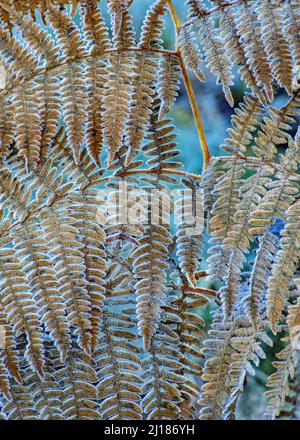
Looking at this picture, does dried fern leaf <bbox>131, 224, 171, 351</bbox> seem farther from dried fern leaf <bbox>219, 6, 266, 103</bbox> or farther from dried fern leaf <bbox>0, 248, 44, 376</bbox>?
dried fern leaf <bbox>219, 6, 266, 103</bbox>

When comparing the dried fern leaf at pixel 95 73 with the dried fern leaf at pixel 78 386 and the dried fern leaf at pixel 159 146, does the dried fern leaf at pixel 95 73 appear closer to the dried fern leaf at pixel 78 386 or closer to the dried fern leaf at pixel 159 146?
the dried fern leaf at pixel 159 146

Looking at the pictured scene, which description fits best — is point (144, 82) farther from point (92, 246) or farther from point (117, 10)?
point (92, 246)

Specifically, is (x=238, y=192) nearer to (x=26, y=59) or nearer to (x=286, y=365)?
(x=286, y=365)

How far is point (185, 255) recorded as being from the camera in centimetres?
79

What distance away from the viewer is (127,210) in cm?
81

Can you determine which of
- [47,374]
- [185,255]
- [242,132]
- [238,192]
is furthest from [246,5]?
[47,374]

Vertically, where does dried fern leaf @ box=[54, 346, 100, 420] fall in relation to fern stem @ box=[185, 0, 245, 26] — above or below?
below

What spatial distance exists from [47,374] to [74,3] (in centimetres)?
63


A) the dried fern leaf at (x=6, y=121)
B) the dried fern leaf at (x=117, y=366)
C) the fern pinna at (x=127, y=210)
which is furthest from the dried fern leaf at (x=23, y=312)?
the dried fern leaf at (x=6, y=121)

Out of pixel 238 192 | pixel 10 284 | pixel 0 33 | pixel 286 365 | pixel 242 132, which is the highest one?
pixel 0 33

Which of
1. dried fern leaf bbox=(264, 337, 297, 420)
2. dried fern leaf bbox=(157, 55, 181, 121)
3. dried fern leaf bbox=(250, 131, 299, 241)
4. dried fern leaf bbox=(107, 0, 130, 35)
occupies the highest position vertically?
dried fern leaf bbox=(107, 0, 130, 35)

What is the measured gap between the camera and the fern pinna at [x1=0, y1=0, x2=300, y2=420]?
0.77 meters

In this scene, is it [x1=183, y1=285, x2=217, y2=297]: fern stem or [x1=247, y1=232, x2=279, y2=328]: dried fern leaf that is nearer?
[x1=247, y1=232, x2=279, y2=328]: dried fern leaf

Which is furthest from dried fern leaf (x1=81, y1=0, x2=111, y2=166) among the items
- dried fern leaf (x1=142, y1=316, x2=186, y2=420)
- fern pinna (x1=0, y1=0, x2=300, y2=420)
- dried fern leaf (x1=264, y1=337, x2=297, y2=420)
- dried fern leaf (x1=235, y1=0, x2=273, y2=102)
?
dried fern leaf (x1=264, y1=337, x2=297, y2=420)
